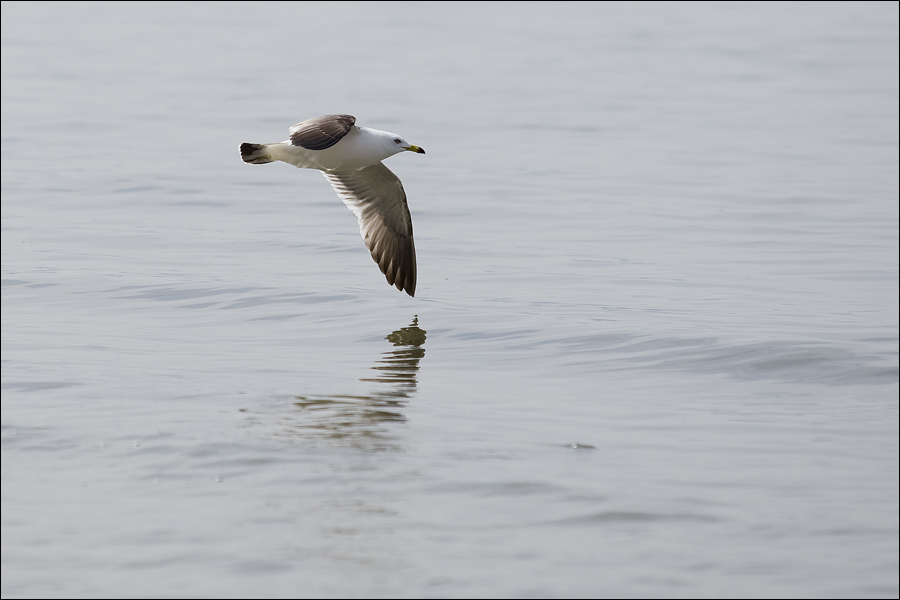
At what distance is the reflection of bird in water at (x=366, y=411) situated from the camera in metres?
6.63

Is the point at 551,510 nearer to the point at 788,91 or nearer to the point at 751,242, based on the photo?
the point at 751,242

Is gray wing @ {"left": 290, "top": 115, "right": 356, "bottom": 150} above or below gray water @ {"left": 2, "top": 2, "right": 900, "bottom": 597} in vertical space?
above

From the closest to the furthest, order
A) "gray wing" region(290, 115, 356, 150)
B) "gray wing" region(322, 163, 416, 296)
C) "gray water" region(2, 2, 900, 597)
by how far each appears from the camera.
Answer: "gray water" region(2, 2, 900, 597)
"gray wing" region(290, 115, 356, 150)
"gray wing" region(322, 163, 416, 296)

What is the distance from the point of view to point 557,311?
1045 centimetres

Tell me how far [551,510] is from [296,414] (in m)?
1.99

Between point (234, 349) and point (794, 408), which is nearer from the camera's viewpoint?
point (794, 408)

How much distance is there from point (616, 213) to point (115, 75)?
61.9 feet

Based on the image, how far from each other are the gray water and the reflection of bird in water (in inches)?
1.1

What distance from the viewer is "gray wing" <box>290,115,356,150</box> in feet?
28.5

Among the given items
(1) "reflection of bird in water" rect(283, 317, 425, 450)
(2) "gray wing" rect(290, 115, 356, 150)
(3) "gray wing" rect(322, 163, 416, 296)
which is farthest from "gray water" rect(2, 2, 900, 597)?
(2) "gray wing" rect(290, 115, 356, 150)

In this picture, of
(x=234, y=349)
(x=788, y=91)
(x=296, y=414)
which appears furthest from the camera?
(x=788, y=91)

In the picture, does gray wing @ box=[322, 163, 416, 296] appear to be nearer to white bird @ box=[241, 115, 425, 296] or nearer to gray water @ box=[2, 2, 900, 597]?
white bird @ box=[241, 115, 425, 296]

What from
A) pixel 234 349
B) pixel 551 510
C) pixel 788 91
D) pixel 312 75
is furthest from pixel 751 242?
pixel 312 75

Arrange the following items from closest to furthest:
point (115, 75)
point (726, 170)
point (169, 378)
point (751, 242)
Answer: point (169, 378) → point (751, 242) → point (726, 170) → point (115, 75)
